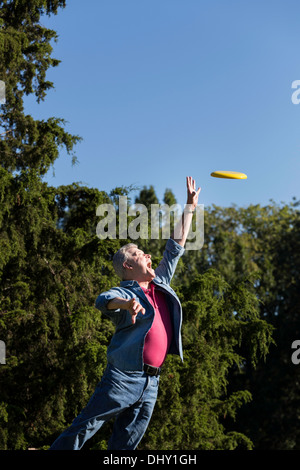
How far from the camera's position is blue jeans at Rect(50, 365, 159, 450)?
3.83m

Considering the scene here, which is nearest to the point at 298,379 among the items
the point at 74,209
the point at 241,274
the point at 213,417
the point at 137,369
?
the point at 241,274

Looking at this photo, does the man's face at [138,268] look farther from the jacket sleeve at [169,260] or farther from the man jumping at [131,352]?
the jacket sleeve at [169,260]

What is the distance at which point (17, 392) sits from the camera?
12.2 meters

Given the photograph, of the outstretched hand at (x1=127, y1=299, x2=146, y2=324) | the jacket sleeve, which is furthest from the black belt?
the jacket sleeve

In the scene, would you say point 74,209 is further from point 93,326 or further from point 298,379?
point 298,379

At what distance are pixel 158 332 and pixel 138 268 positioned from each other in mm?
461

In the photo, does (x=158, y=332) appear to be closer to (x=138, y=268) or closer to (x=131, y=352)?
(x=131, y=352)

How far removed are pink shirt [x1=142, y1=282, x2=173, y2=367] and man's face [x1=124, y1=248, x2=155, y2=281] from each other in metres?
0.10

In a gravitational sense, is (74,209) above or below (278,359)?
above

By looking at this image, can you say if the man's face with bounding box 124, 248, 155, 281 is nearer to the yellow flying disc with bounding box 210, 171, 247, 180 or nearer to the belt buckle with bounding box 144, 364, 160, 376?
the belt buckle with bounding box 144, 364, 160, 376

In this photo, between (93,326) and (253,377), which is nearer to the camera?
(93,326)

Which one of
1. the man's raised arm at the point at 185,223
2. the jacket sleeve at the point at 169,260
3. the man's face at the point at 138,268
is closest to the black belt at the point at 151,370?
the man's face at the point at 138,268

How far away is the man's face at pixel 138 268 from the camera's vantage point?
13.8 ft

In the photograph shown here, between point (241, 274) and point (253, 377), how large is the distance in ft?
14.0
